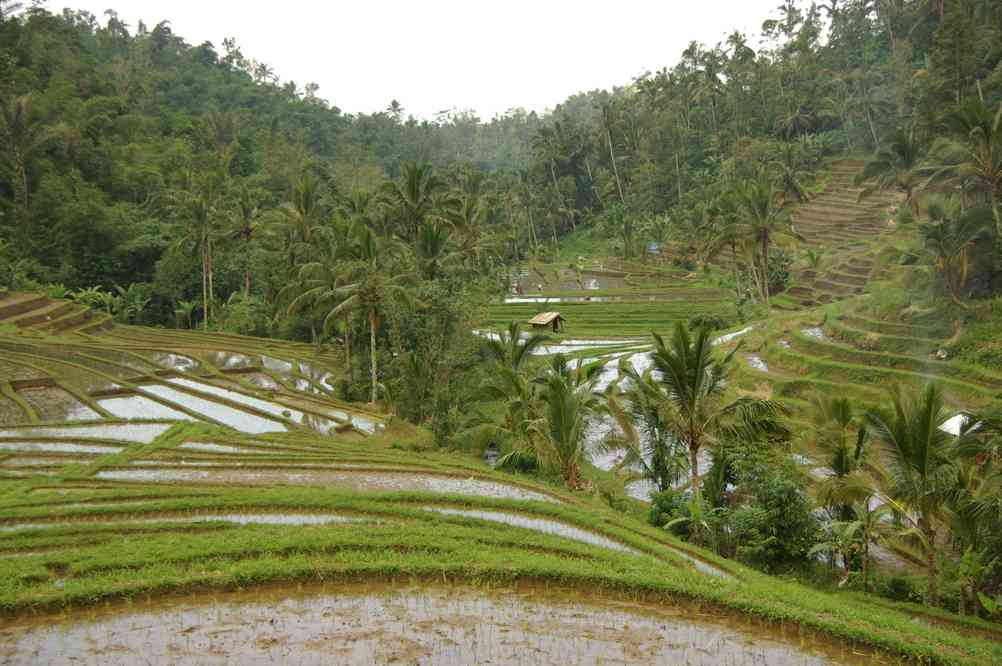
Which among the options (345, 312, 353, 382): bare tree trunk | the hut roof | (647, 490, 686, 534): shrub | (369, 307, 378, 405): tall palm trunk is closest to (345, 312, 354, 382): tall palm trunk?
(345, 312, 353, 382): bare tree trunk

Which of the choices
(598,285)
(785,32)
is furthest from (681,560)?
(785,32)

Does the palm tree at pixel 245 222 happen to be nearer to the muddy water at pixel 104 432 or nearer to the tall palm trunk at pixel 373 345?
the tall palm trunk at pixel 373 345

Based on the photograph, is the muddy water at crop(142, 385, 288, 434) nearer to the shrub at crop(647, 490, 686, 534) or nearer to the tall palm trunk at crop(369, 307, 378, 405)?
the tall palm trunk at crop(369, 307, 378, 405)

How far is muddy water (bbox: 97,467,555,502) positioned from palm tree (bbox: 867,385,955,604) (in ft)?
18.8

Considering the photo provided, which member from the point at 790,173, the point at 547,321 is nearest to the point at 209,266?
the point at 547,321

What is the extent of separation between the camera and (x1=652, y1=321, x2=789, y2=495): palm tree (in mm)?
11984

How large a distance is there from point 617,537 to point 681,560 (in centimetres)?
109

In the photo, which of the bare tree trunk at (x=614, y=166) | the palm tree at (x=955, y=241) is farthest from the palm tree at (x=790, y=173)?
the palm tree at (x=955, y=241)

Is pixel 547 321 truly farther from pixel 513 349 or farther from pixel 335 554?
pixel 335 554

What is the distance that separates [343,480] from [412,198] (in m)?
14.9

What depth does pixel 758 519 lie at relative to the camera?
452 inches

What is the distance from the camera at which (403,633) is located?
24.7 ft

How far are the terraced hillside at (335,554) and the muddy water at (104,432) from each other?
0.27 feet

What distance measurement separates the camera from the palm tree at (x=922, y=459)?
963cm
